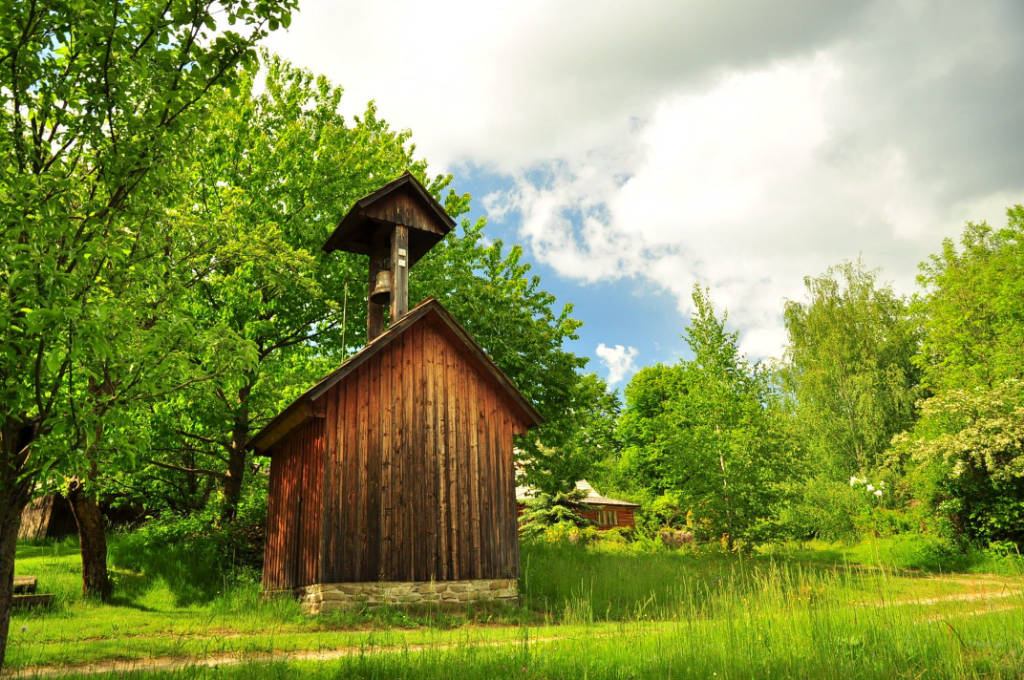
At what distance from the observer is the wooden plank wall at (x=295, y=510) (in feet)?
39.8

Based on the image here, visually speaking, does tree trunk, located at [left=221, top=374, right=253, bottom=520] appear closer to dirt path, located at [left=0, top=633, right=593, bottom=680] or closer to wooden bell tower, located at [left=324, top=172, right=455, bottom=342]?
wooden bell tower, located at [left=324, top=172, right=455, bottom=342]

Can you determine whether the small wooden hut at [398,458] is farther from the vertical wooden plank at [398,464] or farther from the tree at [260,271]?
the tree at [260,271]

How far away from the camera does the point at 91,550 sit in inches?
504

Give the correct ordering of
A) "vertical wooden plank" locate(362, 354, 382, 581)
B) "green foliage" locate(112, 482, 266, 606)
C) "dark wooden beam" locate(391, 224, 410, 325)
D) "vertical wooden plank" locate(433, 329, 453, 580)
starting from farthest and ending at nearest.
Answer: "green foliage" locate(112, 482, 266, 606) < "dark wooden beam" locate(391, 224, 410, 325) < "vertical wooden plank" locate(433, 329, 453, 580) < "vertical wooden plank" locate(362, 354, 382, 581)

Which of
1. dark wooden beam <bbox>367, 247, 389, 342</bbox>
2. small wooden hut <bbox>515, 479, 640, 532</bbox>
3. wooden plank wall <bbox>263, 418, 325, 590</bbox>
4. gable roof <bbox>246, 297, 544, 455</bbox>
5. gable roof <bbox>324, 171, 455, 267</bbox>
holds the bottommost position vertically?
small wooden hut <bbox>515, 479, 640, 532</bbox>

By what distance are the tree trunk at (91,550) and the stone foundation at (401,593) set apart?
4072 millimetres

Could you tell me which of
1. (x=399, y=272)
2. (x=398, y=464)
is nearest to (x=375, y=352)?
(x=399, y=272)

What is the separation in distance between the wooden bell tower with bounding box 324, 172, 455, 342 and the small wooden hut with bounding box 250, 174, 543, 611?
3cm

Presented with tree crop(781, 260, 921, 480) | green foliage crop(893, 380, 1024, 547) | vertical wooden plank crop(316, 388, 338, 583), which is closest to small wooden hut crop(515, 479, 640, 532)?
tree crop(781, 260, 921, 480)

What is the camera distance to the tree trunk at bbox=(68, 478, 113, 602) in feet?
41.9

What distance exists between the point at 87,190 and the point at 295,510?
8.73 m

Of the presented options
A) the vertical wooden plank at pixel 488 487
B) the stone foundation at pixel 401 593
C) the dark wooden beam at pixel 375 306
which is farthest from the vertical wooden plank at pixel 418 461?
the dark wooden beam at pixel 375 306

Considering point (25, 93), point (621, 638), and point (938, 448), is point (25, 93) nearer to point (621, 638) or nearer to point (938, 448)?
point (621, 638)

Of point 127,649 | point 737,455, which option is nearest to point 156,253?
point 127,649
